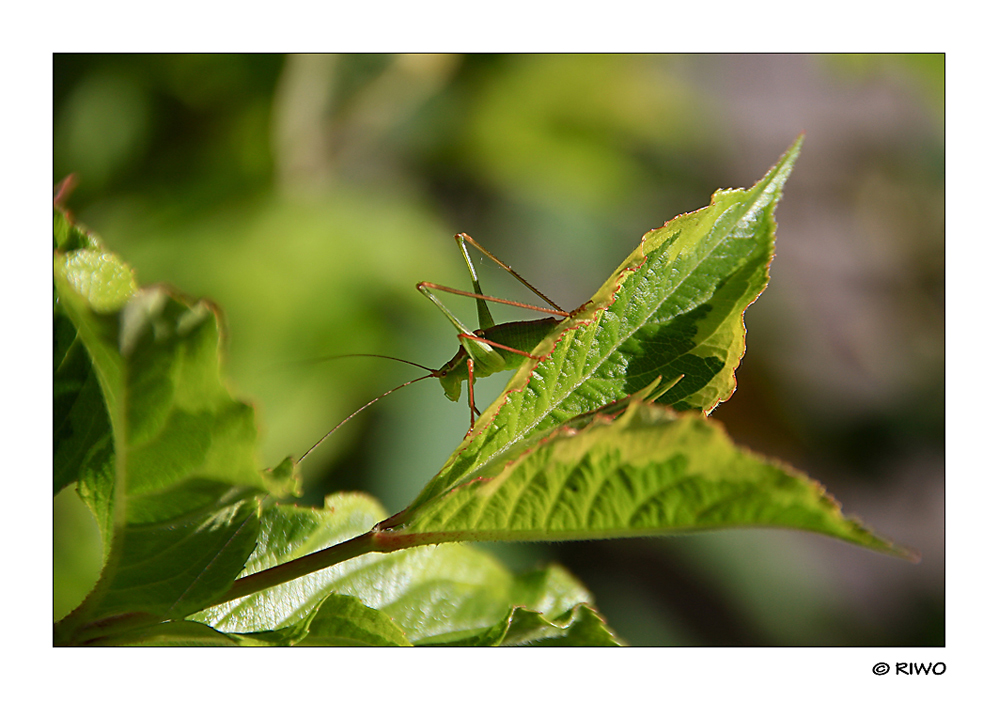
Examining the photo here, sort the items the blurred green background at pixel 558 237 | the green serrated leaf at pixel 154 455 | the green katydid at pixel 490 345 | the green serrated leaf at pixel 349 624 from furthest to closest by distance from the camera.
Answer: the blurred green background at pixel 558 237 < the green katydid at pixel 490 345 < the green serrated leaf at pixel 349 624 < the green serrated leaf at pixel 154 455

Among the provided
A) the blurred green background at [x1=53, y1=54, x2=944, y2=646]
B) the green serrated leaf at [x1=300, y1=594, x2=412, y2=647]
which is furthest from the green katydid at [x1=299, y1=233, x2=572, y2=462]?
the blurred green background at [x1=53, y1=54, x2=944, y2=646]

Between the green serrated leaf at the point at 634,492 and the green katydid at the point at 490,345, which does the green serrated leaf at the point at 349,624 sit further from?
the green katydid at the point at 490,345

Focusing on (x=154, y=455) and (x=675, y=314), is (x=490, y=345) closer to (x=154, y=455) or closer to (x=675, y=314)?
(x=675, y=314)

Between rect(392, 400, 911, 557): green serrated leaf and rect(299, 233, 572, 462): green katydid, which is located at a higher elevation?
rect(299, 233, 572, 462): green katydid

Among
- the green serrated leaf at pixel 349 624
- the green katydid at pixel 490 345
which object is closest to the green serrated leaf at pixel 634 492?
the green serrated leaf at pixel 349 624

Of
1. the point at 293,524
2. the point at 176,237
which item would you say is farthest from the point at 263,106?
the point at 293,524

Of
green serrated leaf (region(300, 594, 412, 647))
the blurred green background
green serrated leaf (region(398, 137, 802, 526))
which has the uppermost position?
the blurred green background

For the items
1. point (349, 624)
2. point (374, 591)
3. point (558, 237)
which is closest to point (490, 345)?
point (374, 591)

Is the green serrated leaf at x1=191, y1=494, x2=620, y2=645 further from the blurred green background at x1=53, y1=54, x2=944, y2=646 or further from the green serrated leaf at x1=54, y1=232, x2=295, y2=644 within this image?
the blurred green background at x1=53, y1=54, x2=944, y2=646
